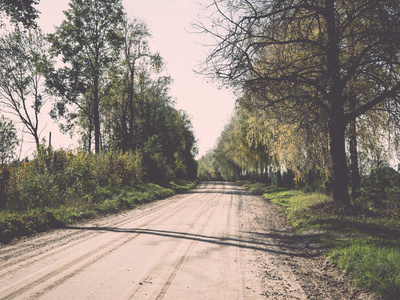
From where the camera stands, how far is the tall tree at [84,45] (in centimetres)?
2447

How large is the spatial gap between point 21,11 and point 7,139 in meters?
50.6

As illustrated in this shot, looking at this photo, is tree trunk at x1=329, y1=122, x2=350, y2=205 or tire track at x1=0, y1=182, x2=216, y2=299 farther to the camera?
tree trunk at x1=329, y1=122, x2=350, y2=205

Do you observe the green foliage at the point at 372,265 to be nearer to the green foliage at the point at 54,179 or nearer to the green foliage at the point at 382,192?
the green foliage at the point at 382,192

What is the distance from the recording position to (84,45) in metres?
25.5

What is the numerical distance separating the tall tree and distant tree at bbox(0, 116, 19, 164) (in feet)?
96.5

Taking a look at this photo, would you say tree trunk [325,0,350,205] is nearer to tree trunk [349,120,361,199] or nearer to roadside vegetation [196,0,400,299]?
roadside vegetation [196,0,400,299]

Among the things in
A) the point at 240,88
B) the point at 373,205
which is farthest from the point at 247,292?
the point at 373,205

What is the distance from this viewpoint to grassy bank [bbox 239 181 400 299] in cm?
433

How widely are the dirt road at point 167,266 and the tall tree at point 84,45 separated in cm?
1885

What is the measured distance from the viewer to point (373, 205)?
10625mm

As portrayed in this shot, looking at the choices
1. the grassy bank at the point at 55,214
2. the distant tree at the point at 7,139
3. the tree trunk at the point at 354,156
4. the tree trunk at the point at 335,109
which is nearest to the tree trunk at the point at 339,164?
the tree trunk at the point at 335,109

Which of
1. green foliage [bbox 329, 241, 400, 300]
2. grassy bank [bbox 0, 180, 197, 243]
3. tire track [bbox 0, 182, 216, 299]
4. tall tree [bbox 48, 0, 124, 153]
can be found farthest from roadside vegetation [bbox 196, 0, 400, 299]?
tall tree [bbox 48, 0, 124, 153]

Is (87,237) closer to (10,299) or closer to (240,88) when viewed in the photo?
(10,299)

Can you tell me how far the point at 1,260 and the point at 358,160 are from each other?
1322 centimetres
